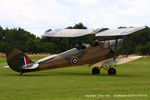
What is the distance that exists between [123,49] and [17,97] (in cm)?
1139

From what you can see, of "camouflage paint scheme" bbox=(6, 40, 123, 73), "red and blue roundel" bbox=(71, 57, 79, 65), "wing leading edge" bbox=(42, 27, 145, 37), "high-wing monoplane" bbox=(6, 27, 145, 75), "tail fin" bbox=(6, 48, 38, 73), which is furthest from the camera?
"red and blue roundel" bbox=(71, 57, 79, 65)

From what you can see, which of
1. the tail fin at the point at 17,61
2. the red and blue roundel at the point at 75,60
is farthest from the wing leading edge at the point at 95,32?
the tail fin at the point at 17,61

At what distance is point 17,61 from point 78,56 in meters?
3.77

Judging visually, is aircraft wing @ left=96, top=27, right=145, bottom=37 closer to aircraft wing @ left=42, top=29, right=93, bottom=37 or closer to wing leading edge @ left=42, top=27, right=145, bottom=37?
wing leading edge @ left=42, top=27, right=145, bottom=37

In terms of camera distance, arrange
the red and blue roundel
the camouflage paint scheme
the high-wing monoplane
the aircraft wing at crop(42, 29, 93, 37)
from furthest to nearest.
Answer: the aircraft wing at crop(42, 29, 93, 37)
the red and blue roundel
the high-wing monoplane
the camouflage paint scheme

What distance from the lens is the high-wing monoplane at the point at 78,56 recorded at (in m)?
16.7

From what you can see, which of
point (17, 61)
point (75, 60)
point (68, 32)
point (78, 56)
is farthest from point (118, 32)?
point (17, 61)

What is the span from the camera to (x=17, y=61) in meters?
16.6

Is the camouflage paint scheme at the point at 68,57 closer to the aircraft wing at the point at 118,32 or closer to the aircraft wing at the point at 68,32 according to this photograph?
the aircraft wing at the point at 68,32

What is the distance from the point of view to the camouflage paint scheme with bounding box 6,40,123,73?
16.6 m

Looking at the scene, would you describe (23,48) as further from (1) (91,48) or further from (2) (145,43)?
(1) (91,48)

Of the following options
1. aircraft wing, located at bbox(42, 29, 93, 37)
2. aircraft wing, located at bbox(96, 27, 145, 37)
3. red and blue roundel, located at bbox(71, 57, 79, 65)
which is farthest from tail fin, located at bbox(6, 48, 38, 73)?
aircraft wing, located at bbox(96, 27, 145, 37)

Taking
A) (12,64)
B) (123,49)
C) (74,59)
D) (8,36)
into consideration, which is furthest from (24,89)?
(8,36)

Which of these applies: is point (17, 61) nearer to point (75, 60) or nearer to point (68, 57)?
point (68, 57)
